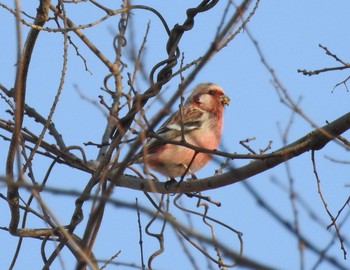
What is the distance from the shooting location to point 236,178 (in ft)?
13.7

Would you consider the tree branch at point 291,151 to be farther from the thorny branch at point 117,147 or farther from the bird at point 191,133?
the bird at point 191,133

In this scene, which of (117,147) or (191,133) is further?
(191,133)

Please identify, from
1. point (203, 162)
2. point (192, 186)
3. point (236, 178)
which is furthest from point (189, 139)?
point (236, 178)

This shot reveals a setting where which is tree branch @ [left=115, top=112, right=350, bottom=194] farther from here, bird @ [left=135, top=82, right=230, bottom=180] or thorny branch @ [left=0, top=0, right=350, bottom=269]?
bird @ [left=135, top=82, right=230, bottom=180]

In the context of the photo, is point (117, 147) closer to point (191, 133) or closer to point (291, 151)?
point (291, 151)

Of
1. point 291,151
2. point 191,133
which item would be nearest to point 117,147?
point 291,151

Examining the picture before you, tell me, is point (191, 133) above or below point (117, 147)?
above

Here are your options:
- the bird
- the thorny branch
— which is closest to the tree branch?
the thorny branch

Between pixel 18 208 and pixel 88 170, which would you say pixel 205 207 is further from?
pixel 18 208

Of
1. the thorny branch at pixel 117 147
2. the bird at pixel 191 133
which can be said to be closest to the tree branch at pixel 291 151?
the thorny branch at pixel 117 147

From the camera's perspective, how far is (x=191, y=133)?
710cm

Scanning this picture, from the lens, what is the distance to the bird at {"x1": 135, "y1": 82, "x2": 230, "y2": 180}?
262 inches

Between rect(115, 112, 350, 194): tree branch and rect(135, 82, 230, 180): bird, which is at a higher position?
rect(135, 82, 230, 180): bird

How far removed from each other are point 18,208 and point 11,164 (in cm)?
39
